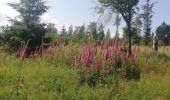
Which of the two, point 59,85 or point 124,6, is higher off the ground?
point 124,6

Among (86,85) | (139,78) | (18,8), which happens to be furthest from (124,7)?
(86,85)

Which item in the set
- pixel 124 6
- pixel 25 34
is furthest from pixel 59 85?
pixel 124 6

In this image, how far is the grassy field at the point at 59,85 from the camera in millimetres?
8953

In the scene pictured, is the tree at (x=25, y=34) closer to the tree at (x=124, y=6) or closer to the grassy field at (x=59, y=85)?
Result: the grassy field at (x=59, y=85)

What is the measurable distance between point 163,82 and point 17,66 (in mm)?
4578

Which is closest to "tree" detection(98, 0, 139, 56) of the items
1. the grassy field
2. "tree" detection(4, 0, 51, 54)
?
"tree" detection(4, 0, 51, 54)

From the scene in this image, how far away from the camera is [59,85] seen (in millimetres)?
10078

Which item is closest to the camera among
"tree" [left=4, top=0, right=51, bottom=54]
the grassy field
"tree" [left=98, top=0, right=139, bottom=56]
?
the grassy field

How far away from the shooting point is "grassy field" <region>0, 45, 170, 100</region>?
895 cm

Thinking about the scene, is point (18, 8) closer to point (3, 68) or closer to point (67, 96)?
point (3, 68)

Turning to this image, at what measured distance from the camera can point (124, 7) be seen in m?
32.5

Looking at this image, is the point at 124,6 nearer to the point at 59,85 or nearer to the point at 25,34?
the point at 25,34

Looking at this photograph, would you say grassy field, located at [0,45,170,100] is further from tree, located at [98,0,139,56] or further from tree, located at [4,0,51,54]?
tree, located at [98,0,139,56]

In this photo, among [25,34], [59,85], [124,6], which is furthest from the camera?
[124,6]
